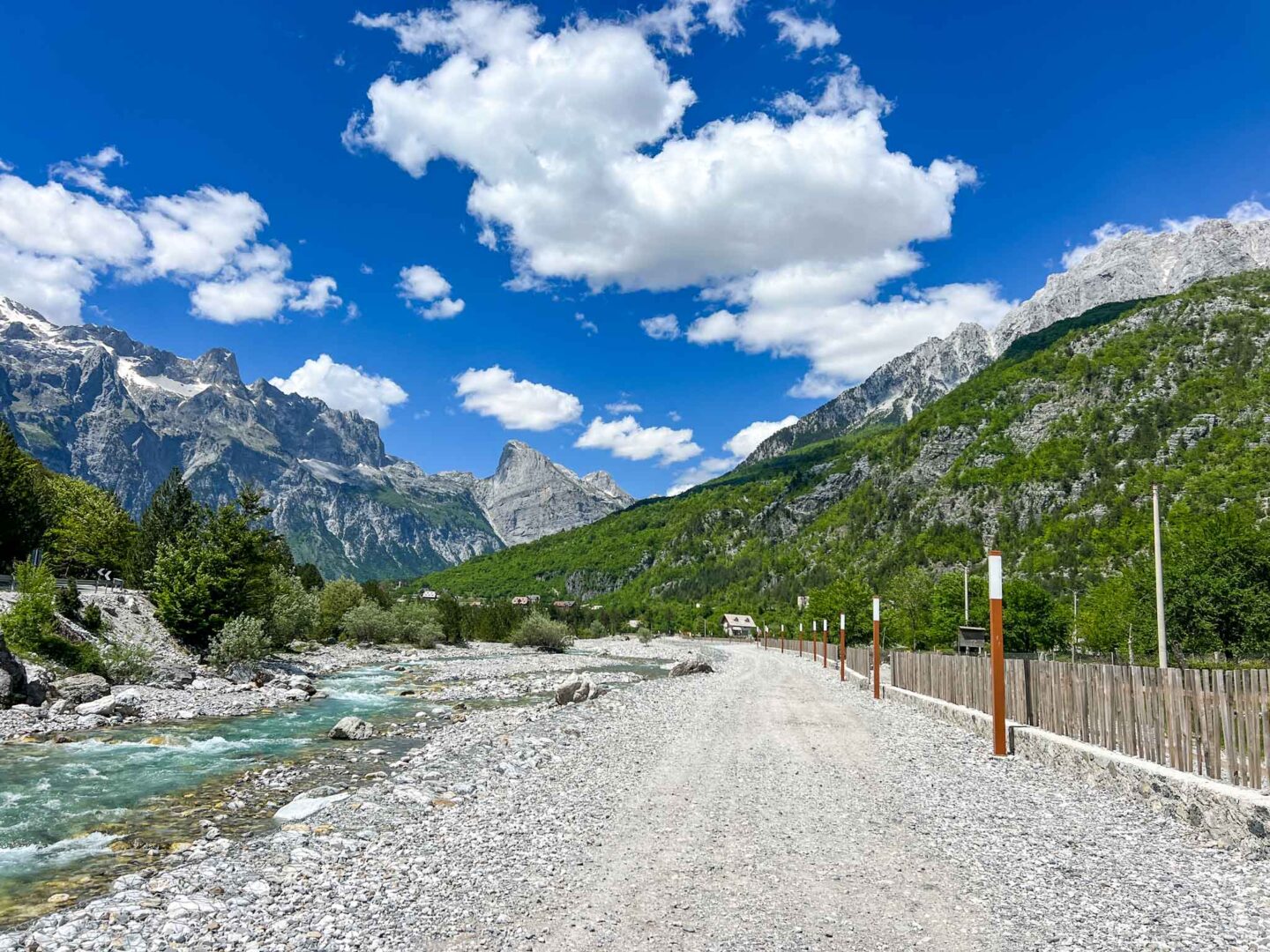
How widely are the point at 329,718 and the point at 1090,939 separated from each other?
27205mm

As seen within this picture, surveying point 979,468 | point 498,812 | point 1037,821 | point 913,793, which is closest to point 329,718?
point 498,812

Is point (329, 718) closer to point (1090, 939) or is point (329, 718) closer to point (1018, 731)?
point (1018, 731)

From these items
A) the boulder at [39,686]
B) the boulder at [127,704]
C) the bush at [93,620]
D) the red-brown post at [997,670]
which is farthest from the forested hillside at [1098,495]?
the bush at [93,620]

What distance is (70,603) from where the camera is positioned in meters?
39.6

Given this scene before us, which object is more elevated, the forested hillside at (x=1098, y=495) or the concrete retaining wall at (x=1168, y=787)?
the forested hillside at (x=1098, y=495)

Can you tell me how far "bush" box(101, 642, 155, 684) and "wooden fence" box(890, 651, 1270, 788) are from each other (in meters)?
35.7

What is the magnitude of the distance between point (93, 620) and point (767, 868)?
43983 millimetres

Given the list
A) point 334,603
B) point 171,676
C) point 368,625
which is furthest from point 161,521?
point 171,676

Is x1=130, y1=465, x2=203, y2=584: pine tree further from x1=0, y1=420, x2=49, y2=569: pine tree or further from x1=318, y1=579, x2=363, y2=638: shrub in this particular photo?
x1=318, y1=579, x2=363, y2=638: shrub

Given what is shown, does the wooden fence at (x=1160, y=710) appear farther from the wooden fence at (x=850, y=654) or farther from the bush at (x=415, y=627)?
the bush at (x=415, y=627)

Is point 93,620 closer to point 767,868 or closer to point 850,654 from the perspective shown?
point 767,868

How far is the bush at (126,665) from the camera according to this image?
108 feet

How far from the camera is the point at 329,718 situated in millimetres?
27938

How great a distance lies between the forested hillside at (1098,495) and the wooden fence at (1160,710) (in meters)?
41.4
